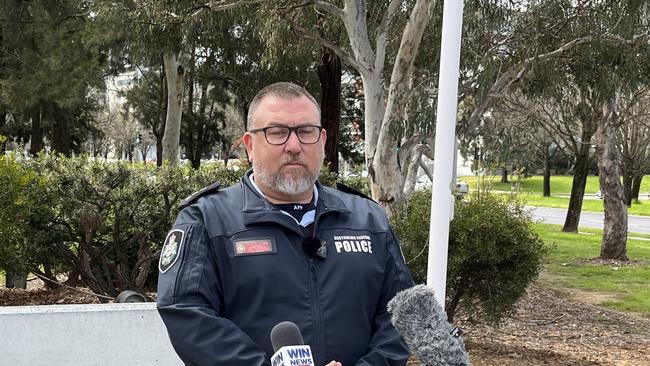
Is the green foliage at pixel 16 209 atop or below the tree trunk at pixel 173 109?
below

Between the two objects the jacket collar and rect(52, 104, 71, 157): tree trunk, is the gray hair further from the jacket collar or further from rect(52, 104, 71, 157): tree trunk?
rect(52, 104, 71, 157): tree trunk

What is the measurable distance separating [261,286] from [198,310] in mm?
191

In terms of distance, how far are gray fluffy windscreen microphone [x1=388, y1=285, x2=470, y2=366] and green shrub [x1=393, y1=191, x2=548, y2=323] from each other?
4.67 m

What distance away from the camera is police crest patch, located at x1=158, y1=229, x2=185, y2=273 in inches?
80.0

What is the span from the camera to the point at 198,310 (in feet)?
6.30

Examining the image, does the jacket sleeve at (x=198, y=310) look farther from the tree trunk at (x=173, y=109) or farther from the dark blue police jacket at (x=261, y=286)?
the tree trunk at (x=173, y=109)

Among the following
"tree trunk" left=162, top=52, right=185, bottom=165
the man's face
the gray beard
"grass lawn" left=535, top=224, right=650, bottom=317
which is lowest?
"grass lawn" left=535, top=224, right=650, bottom=317

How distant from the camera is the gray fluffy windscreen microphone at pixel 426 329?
1.60 metres

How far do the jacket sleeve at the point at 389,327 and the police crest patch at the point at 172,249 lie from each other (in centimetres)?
60

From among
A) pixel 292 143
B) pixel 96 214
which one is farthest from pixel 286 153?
pixel 96 214

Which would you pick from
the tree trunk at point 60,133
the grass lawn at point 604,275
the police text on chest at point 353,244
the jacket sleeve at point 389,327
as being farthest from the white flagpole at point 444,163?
the tree trunk at point 60,133

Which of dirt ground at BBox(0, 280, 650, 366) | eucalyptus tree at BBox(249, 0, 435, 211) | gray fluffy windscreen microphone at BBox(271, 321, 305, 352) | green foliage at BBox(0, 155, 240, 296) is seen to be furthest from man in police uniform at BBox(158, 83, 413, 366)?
eucalyptus tree at BBox(249, 0, 435, 211)

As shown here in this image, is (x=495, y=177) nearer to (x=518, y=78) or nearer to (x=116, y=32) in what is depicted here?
(x=518, y=78)

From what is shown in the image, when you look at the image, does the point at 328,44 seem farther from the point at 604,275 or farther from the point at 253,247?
the point at 253,247
